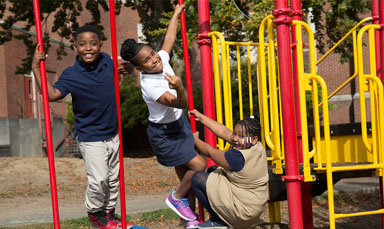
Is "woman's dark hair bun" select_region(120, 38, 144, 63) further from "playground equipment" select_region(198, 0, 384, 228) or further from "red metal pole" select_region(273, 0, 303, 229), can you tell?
"red metal pole" select_region(273, 0, 303, 229)

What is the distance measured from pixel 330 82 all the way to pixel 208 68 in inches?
641

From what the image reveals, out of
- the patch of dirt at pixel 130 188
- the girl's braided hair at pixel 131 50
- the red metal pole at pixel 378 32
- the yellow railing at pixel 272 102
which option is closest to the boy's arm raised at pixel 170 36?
the girl's braided hair at pixel 131 50

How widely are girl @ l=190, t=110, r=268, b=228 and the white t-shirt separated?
333mm

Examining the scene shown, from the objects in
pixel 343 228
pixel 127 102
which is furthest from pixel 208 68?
pixel 127 102

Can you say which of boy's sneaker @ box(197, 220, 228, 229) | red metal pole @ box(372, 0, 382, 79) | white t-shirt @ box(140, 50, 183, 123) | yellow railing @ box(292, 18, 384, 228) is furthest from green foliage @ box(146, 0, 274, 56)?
boy's sneaker @ box(197, 220, 228, 229)

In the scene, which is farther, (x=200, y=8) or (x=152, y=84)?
(x=200, y=8)

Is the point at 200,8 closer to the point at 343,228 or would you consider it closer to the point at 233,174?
the point at 233,174

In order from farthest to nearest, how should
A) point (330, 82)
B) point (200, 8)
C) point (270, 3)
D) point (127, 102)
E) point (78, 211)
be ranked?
point (330, 82) < point (127, 102) < point (270, 3) < point (78, 211) < point (200, 8)

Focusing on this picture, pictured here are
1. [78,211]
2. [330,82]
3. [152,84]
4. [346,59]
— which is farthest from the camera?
[330,82]

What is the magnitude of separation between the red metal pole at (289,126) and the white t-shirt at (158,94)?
0.82 m

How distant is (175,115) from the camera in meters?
3.56

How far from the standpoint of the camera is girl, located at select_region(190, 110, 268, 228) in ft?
11.1

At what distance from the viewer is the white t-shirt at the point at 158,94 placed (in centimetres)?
337

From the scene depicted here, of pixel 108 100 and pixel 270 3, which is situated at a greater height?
pixel 270 3
